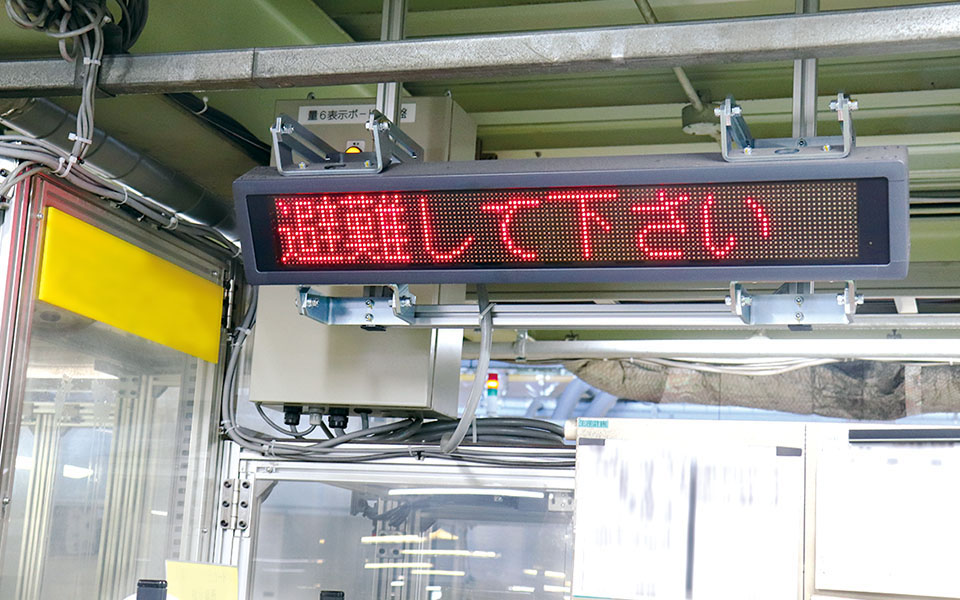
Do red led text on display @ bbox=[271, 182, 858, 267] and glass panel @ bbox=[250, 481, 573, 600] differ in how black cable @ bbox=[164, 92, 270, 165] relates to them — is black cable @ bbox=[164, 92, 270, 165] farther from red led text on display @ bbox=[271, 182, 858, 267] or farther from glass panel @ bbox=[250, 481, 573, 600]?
glass panel @ bbox=[250, 481, 573, 600]

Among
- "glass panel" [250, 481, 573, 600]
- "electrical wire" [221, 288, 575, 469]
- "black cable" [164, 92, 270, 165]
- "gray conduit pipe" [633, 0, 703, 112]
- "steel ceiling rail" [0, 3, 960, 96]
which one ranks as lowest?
"glass panel" [250, 481, 573, 600]

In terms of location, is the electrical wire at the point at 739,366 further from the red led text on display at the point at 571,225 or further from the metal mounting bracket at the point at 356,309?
the red led text on display at the point at 571,225

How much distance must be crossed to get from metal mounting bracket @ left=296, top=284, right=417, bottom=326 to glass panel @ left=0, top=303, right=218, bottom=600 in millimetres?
532

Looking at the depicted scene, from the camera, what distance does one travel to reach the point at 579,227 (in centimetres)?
202

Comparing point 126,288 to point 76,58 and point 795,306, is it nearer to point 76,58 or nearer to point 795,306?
point 76,58

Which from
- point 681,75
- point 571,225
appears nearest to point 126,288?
point 571,225

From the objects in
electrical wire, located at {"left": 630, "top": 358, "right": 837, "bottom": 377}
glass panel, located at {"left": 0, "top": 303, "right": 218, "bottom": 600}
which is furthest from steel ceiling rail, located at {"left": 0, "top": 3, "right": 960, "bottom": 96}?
electrical wire, located at {"left": 630, "top": 358, "right": 837, "bottom": 377}

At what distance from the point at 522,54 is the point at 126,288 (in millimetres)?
1262

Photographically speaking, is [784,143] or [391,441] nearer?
[784,143]

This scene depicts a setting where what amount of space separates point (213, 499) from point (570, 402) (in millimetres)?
3420

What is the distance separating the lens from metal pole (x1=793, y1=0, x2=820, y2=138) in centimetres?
209

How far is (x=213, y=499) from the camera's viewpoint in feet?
9.87

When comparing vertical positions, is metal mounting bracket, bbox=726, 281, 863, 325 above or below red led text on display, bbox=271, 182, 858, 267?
below

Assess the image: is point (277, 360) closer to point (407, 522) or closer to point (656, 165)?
point (407, 522)
